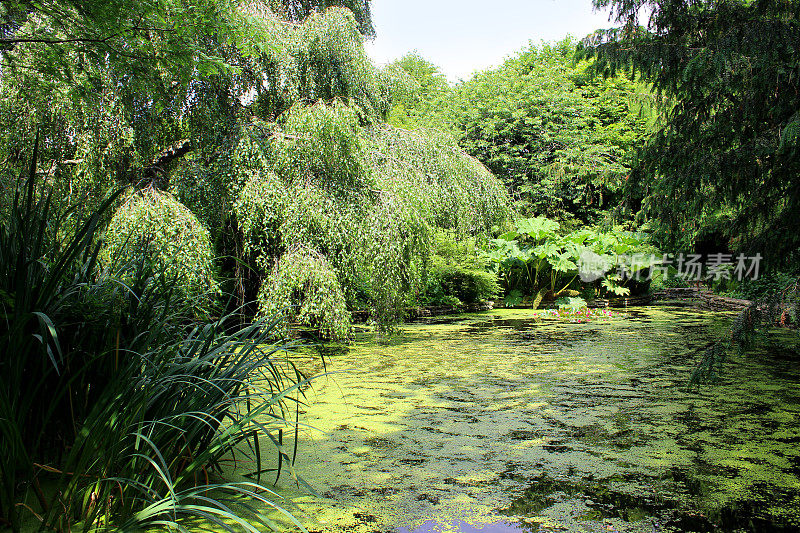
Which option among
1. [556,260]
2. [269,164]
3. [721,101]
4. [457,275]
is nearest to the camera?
[721,101]

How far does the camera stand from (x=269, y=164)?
554 cm

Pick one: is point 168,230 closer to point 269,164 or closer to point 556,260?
point 269,164

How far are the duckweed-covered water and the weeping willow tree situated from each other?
1.04 meters

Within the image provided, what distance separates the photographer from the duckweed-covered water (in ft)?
6.82

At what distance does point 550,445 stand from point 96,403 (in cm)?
216

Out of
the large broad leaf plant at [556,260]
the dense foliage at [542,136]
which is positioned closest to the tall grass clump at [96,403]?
the large broad leaf plant at [556,260]

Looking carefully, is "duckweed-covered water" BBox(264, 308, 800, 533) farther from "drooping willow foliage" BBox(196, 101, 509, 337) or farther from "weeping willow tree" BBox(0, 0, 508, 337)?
"weeping willow tree" BBox(0, 0, 508, 337)

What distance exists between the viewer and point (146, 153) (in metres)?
5.59

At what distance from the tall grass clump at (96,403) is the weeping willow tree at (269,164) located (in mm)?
2429

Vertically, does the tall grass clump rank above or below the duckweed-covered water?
above

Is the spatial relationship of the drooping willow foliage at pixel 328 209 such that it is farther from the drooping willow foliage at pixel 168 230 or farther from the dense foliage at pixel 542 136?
the dense foliage at pixel 542 136

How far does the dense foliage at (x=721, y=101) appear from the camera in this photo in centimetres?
390

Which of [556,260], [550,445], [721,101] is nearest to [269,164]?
[550,445]

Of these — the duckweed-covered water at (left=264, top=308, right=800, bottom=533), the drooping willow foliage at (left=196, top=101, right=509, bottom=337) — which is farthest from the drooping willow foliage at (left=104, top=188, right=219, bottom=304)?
the duckweed-covered water at (left=264, top=308, right=800, bottom=533)
